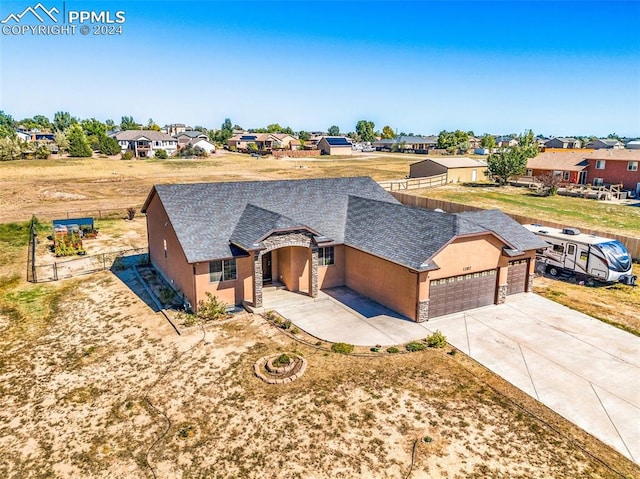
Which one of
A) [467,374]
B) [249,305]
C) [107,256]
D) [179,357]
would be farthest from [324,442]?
[107,256]

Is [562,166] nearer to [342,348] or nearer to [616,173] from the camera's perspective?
[616,173]

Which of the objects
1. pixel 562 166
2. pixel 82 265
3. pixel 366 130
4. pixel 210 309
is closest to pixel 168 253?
pixel 210 309

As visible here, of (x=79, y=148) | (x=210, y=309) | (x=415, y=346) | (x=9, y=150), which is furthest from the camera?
(x=79, y=148)

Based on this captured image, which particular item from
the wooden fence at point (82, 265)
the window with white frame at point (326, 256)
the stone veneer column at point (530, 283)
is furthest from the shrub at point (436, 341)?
the wooden fence at point (82, 265)

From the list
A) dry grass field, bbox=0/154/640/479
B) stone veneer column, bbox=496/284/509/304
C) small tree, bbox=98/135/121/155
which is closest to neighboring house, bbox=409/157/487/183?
stone veneer column, bbox=496/284/509/304

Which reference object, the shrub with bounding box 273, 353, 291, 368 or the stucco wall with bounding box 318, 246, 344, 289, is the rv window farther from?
the shrub with bounding box 273, 353, 291, 368

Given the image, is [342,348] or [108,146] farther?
[108,146]

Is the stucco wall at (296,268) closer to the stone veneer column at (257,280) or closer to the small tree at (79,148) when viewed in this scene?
the stone veneer column at (257,280)
